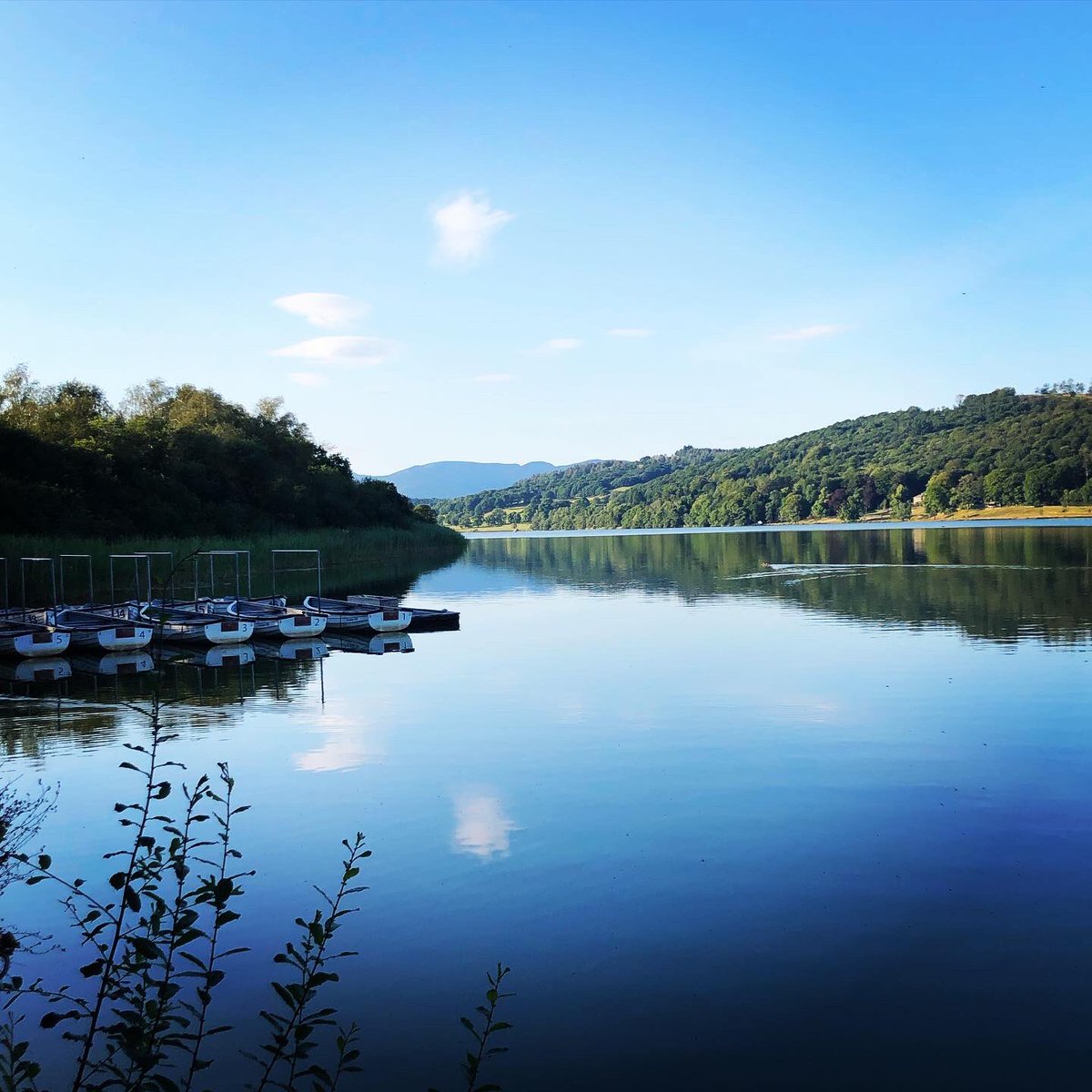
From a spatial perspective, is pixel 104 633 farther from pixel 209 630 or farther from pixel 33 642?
pixel 209 630

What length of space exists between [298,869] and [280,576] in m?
52.9

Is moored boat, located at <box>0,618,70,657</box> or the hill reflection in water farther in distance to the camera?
the hill reflection in water

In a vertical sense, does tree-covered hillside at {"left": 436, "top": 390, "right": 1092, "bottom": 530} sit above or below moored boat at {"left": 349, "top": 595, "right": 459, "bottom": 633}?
above

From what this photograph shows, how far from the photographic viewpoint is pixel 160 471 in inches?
2657

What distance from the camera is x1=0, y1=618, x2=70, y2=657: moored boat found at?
29.3 metres

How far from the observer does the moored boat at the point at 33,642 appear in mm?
29297

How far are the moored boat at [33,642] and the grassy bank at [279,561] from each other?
5467mm

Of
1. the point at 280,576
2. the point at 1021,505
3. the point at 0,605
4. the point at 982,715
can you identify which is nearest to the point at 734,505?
the point at 1021,505

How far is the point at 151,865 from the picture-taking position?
4.00 m

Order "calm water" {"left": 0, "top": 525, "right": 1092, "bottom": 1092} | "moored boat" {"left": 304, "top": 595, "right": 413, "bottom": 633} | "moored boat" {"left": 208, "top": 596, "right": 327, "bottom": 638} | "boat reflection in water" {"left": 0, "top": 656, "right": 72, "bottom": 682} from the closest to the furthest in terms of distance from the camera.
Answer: "calm water" {"left": 0, "top": 525, "right": 1092, "bottom": 1092} < "boat reflection in water" {"left": 0, "top": 656, "right": 72, "bottom": 682} < "moored boat" {"left": 208, "top": 596, "right": 327, "bottom": 638} < "moored boat" {"left": 304, "top": 595, "right": 413, "bottom": 633}

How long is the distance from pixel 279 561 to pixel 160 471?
35.2 feet

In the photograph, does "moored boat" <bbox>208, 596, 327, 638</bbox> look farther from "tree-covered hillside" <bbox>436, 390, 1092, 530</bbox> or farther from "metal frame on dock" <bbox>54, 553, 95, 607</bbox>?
"tree-covered hillside" <bbox>436, 390, 1092, 530</bbox>

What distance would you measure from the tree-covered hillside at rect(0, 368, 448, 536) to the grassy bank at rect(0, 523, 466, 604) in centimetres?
304

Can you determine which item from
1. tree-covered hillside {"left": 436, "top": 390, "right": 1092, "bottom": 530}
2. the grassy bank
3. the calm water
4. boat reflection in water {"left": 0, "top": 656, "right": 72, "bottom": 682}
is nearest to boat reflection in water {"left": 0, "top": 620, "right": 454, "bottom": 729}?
boat reflection in water {"left": 0, "top": 656, "right": 72, "bottom": 682}
